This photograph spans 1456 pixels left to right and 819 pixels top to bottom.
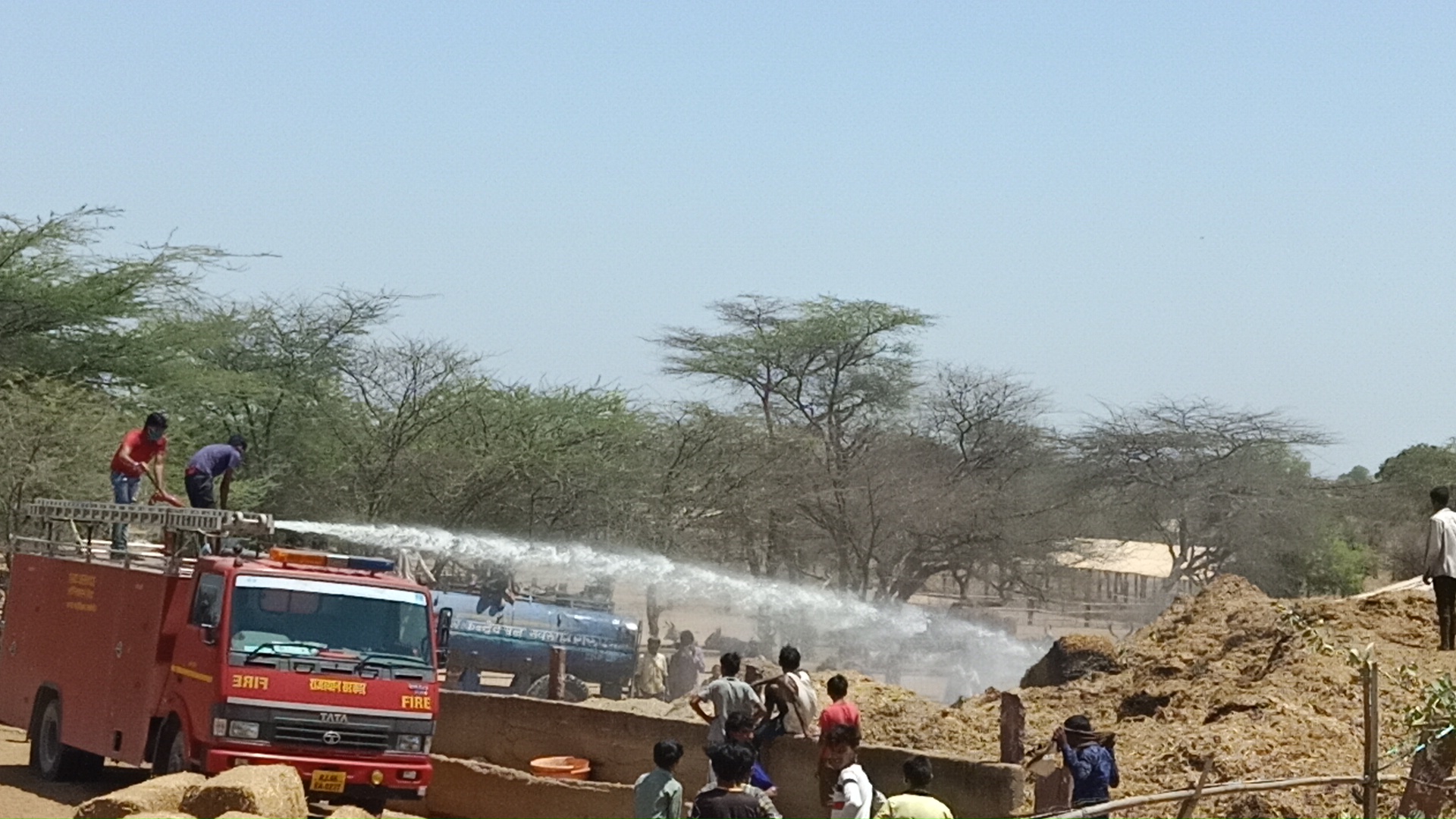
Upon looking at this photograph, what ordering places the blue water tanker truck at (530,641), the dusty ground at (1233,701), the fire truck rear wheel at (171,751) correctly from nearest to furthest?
the dusty ground at (1233,701) → the fire truck rear wheel at (171,751) → the blue water tanker truck at (530,641)

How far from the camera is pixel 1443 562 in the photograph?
53.0 feet

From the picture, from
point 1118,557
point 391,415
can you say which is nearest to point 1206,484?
Answer: point 1118,557

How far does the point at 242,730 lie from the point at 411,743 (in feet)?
4.56

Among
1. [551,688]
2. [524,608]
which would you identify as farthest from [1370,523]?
[551,688]

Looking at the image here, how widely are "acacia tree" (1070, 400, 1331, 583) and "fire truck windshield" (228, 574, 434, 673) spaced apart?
35.5 m

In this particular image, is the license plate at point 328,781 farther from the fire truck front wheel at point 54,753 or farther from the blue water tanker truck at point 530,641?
the blue water tanker truck at point 530,641

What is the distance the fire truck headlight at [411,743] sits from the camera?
51.8ft

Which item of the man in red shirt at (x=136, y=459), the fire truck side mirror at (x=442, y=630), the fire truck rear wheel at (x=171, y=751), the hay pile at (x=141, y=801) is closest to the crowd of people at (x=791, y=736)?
the fire truck side mirror at (x=442, y=630)

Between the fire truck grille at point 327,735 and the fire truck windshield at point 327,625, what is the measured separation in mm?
471

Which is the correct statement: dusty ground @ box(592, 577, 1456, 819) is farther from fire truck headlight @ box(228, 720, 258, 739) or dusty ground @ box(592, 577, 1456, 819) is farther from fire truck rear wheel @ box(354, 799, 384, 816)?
fire truck headlight @ box(228, 720, 258, 739)

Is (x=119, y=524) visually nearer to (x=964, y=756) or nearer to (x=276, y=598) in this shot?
(x=276, y=598)

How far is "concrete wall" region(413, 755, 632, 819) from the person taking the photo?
55.3 ft

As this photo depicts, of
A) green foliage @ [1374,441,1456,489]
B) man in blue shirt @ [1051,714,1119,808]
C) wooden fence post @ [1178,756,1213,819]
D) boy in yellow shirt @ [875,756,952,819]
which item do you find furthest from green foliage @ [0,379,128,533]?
green foliage @ [1374,441,1456,489]

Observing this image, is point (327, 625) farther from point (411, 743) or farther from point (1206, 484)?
point (1206, 484)
